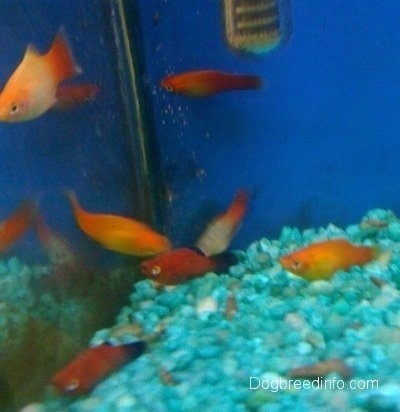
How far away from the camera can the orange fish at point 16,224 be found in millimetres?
2436

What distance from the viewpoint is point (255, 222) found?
3559 mm

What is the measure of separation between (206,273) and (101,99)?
31.7 inches

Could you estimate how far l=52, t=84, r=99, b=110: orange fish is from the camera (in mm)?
2754

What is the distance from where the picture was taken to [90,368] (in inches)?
89.7

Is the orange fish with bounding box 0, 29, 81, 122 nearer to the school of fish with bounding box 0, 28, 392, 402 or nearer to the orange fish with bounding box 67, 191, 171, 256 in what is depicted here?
the school of fish with bounding box 0, 28, 392, 402

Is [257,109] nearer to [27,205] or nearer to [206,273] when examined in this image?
[206,273]

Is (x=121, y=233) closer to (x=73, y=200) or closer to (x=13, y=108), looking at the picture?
(x=73, y=200)

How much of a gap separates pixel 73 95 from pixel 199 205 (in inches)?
35.1

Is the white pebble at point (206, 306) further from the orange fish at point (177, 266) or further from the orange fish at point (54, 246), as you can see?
the orange fish at point (54, 246)

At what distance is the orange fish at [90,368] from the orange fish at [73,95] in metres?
0.87

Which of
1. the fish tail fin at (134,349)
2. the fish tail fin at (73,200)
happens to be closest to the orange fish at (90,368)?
the fish tail fin at (134,349)

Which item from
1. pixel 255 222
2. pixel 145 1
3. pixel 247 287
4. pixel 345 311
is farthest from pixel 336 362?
pixel 145 1

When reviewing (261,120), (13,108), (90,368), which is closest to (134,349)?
(90,368)

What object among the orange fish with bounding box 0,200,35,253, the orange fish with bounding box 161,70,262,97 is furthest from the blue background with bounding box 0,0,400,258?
the orange fish with bounding box 0,200,35,253
